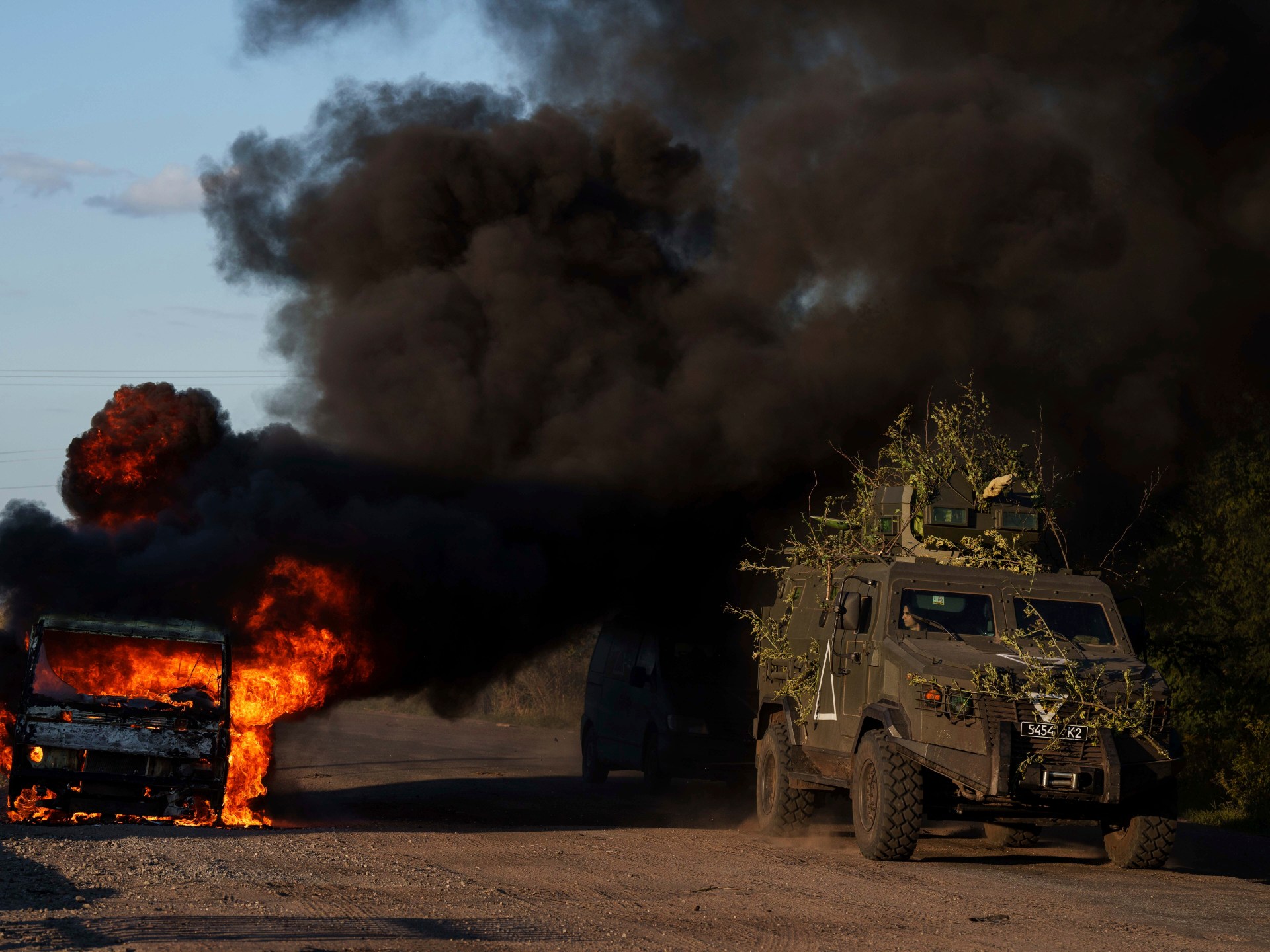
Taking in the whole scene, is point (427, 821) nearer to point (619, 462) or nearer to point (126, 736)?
point (126, 736)

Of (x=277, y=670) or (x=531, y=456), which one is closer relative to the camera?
(x=277, y=670)

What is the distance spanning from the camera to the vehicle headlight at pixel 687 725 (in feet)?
51.5

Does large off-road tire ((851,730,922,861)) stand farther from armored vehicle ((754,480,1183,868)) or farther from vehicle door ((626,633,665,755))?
vehicle door ((626,633,665,755))

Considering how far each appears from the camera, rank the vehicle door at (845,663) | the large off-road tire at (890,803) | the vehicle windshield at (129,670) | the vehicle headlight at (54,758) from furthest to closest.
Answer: the vehicle windshield at (129,670)
the vehicle headlight at (54,758)
the vehicle door at (845,663)
the large off-road tire at (890,803)

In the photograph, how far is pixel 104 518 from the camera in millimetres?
17484

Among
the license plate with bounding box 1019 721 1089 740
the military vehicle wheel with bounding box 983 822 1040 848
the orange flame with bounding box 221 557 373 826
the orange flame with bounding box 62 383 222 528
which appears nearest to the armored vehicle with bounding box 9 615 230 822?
the orange flame with bounding box 221 557 373 826

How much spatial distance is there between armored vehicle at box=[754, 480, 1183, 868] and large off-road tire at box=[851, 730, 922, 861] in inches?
0.5

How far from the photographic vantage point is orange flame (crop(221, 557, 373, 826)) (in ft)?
45.4

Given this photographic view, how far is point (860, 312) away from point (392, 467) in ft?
23.9

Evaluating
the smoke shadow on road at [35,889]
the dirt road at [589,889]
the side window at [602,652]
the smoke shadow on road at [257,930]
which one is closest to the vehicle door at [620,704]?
the side window at [602,652]

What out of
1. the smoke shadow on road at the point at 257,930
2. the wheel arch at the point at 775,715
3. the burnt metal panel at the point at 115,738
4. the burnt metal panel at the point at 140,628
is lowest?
the smoke shadow on road at the point at 257,930

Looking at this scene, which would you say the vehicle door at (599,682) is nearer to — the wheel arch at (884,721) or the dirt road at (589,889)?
the dirt road at (589,889)

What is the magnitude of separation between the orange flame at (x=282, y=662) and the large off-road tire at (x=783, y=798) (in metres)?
4.96

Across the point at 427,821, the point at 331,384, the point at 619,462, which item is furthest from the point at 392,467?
the point at 427,821
